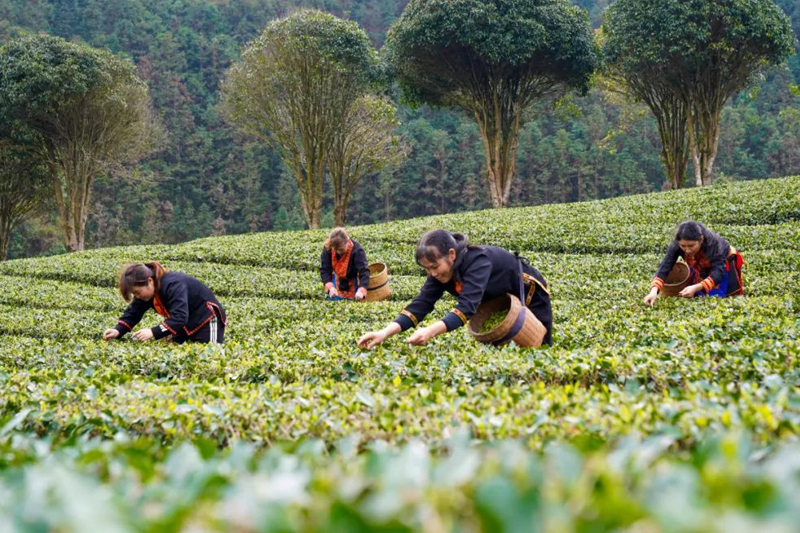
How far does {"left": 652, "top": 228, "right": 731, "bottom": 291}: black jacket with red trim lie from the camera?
7.78 meters

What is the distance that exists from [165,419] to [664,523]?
317cm

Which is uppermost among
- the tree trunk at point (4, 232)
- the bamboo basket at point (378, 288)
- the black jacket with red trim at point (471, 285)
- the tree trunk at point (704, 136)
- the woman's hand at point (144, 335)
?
the tree trunk at point (704, 136)

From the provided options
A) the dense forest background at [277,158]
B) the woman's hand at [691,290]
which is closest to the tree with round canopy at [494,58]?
the woman's hand at [691,290]

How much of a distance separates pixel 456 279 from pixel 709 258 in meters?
4.01

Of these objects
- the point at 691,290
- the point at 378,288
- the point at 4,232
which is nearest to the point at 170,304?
the point at 378,288

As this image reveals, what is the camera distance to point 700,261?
808 centimetres

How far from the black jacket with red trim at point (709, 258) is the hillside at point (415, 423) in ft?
0.97

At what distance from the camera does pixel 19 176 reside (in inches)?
1284

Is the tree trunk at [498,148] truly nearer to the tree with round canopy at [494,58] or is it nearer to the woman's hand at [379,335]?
the tree with round canopy at [494,58]

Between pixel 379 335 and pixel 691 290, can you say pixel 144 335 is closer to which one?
pixel 379 335

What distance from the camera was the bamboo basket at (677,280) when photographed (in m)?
8.37

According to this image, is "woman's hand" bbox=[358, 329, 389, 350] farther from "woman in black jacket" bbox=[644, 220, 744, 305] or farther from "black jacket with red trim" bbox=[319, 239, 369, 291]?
"black jacket with red trim" bbox=[319, 239, 369, 291]

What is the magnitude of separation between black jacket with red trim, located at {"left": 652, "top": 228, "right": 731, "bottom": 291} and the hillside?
30 centimetres

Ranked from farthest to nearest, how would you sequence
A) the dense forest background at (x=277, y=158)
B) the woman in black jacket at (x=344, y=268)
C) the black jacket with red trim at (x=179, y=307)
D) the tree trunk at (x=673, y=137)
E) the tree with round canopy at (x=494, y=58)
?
the dense forest background at (x=277, y=158) < the tree trunk at (x=673, y=137) < the tree with round canopy at (x=494, y=58) < the woman in black jacket at (x=344, y=268) < the black jacket with red trim at (x=179, y=307)
